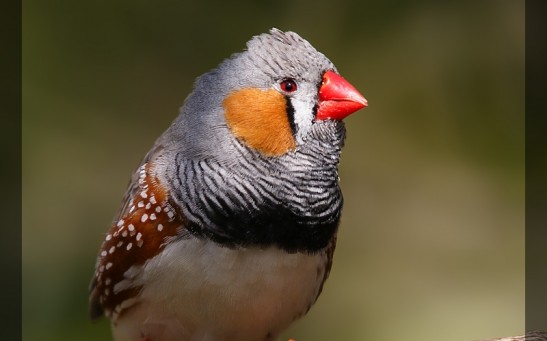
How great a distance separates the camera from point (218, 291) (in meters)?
2.27

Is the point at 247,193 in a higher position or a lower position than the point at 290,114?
lower

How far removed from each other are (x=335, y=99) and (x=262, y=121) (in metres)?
0.19

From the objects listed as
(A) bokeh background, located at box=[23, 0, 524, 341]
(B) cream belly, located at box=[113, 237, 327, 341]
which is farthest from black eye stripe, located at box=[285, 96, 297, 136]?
(A) bokeh background, located at box=[23, 0, 524, 341]

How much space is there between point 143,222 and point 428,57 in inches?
82.6

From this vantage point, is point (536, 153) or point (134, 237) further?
point (536, 153)

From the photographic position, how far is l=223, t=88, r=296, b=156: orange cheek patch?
2227mm

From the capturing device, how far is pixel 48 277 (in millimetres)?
3719

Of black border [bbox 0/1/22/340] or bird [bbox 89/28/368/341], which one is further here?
black border [bbox 0/1/22/340]

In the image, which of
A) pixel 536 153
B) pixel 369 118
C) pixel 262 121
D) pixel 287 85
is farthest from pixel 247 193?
pixel 536 153

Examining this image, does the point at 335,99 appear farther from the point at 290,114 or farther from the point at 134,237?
the point at 134,237

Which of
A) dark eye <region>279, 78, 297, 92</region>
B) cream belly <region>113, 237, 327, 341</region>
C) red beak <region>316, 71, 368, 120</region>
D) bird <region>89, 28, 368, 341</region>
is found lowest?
cream belly <region>113, 237, 327, 341</region>

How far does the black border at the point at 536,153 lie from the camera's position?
12.8ft

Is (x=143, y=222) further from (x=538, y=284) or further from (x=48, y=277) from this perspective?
(x=538, y=284)

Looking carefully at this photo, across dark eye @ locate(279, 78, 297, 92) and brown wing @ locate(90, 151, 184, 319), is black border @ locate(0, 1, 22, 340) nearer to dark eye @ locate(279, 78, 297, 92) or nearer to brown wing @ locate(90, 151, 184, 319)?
brown wing @ locate(90, 151, 184, 319)
